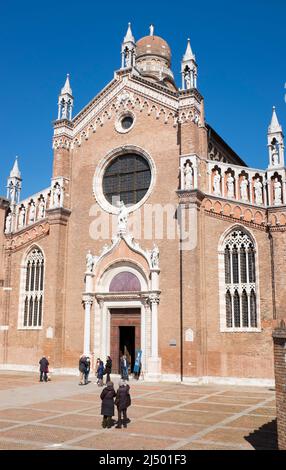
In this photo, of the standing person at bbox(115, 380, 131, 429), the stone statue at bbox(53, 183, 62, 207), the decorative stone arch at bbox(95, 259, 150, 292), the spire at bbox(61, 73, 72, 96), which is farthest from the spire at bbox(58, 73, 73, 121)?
the standing person at bbox(115, 380, 131, 429)

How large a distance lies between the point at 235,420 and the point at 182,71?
62.5ft

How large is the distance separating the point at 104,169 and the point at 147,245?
19.1 feet

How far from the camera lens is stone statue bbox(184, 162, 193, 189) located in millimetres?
24438

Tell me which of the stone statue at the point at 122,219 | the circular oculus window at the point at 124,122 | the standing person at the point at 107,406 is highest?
the circular oculus window at the point at 124,122

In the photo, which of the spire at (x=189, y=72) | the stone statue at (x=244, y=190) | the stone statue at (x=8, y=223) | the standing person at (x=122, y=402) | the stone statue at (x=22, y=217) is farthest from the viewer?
the stone statue at (x=8, y=223)

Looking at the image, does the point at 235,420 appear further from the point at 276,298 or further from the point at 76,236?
the point at 76,236

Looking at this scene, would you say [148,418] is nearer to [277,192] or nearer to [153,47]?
[277,192]

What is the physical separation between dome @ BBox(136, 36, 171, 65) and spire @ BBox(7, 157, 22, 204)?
14.8 m

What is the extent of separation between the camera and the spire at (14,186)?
1256 inches

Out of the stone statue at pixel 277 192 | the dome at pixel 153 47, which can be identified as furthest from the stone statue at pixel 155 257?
the dome at pixel 153 47

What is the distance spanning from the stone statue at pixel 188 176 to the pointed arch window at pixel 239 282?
3242 mm

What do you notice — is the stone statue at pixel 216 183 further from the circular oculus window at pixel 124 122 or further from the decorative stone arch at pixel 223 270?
the circular oculus window at pixel 124 122

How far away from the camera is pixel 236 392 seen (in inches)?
801

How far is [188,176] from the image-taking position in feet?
80.6
